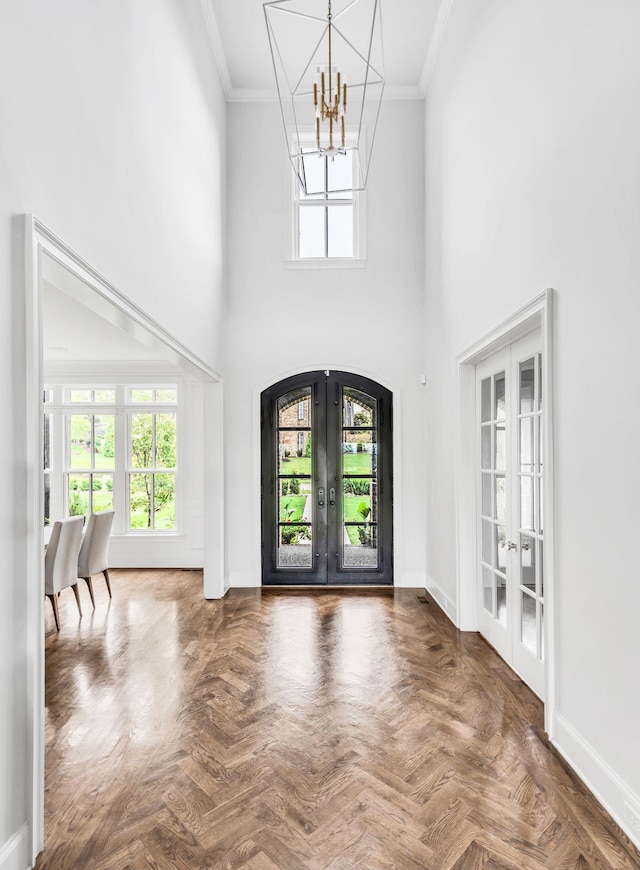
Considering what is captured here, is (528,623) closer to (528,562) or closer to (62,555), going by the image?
(528,562)

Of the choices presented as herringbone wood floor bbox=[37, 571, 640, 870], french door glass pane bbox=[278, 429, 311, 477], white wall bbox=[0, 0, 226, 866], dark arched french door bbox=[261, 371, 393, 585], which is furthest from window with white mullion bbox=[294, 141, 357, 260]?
herringbone wood floor bbox=[37, 571, 640, 870]

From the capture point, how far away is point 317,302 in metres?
6.16

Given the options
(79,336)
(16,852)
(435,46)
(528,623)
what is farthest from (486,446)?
(79,336)

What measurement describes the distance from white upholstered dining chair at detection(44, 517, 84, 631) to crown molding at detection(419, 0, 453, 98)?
551 cm

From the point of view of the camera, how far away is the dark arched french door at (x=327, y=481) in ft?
20.2

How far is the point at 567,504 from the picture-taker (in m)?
2.68

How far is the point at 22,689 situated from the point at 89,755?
3.42 ft

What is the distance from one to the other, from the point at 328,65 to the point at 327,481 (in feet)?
12.6

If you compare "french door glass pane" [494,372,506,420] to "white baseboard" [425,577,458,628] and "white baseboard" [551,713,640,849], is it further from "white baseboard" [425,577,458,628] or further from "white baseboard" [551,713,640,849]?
"white baseboard" [551,713,640,849]

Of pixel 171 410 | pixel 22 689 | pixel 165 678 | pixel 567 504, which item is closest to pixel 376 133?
pixel 171 410

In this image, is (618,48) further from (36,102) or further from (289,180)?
(289,180)

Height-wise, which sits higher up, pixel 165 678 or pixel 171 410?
pixel 171 410

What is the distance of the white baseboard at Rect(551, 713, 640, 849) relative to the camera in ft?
6.88

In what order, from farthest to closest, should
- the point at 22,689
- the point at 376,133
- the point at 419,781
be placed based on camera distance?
the point at 376,133 < the point at 419,781 < the point at 22,689
